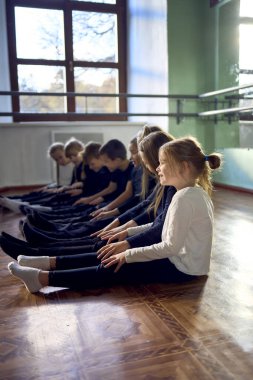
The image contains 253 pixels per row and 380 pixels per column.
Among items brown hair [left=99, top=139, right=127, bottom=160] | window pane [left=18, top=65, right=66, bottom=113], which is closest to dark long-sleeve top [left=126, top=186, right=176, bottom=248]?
brown hair [left=99, top=139, right=127, bottom=160]

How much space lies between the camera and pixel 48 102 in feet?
15.9

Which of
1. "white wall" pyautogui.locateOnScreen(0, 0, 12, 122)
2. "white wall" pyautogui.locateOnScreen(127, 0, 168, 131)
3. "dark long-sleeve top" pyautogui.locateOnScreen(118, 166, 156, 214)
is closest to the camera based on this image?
"dark long-sleeve top" pyautogui.locateOnScreen(118, 166, 156, 214)

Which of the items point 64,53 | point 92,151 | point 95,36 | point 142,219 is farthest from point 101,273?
point 95,36

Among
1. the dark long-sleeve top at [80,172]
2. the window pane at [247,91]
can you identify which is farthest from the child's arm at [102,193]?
the window pane at [247,91]

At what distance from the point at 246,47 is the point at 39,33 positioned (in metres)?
2.52

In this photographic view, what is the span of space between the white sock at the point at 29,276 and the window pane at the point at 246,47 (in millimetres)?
3108

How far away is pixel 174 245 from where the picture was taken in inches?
49.8

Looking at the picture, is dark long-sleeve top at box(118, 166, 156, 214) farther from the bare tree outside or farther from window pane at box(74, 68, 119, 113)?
window pane at box(74, 68, 119, 113)

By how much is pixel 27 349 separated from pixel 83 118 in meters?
4.35

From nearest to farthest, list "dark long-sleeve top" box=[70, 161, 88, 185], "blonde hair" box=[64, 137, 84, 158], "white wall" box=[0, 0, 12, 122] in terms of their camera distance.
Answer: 1. "dark long-sleeve top" box=[70, 161, 88, 185]
2. "blonde hair" box=[64, 137, 84, 158]
3. "white wall" box=[0, 0, 12, 122]

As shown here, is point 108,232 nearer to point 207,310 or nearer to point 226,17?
point 207,310

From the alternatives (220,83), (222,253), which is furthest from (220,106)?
(222,253)

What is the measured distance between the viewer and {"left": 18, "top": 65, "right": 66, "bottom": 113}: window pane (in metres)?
4.78

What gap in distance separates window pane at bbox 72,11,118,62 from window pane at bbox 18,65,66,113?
14.3 inches
